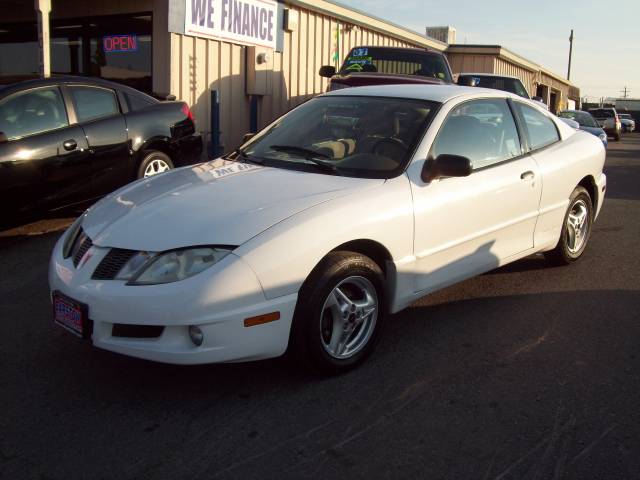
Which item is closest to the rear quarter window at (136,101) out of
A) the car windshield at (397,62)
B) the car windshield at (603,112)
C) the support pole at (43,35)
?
the support pole at (43,35)

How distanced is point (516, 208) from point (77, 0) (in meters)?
10.3

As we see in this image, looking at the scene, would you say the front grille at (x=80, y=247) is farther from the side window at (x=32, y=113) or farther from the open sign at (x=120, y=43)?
the open sign at (x=120, y=43)

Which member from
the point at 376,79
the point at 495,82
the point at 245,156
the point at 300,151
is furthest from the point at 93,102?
the point at 495,82

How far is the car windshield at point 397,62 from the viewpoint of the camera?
41.2ft

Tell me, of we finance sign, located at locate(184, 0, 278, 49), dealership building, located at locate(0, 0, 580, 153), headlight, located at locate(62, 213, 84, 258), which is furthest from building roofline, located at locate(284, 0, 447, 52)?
headlight, located at locate(62, 213, 84, 258)

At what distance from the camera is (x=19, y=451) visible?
2.83 m

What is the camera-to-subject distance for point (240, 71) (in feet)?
42.9

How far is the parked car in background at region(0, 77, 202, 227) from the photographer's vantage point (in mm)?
6062

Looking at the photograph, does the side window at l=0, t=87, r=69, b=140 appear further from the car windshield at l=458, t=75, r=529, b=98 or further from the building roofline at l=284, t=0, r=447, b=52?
the car windshield at l=458, t=75, r=529, b=98

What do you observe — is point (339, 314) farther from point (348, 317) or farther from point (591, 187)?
point (591, 187)

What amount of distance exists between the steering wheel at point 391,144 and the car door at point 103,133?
3529 millimetres

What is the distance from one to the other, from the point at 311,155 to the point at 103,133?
3.33 m

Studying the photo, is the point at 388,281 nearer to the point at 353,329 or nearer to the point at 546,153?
the point at 353,329

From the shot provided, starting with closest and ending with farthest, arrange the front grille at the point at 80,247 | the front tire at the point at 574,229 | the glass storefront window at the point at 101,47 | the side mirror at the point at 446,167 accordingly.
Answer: the front grille at the point at 80,247, the side mirror at the point at 446,167, the front tire at the point at 574,229, the glass storefront window at the point at 101,47
